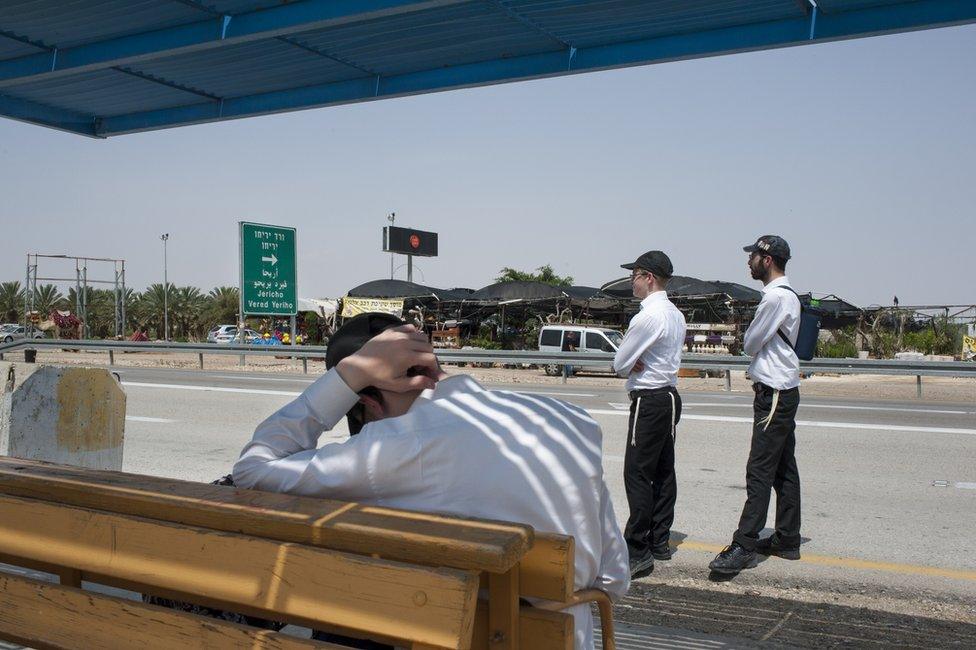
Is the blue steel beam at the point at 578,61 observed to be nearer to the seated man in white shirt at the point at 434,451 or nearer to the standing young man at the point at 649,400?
the standing young man at the point at 649,400

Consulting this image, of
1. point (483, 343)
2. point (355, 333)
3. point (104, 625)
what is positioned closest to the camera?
point (104, 625)

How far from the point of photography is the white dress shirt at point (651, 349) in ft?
17.6

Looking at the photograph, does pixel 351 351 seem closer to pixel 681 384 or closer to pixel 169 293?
pixel 681 384

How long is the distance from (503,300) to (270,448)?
96.5 feet

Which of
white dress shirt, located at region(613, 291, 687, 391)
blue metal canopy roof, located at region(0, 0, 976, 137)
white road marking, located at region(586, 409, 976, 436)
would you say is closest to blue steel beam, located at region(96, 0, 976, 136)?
blue metal canopy roof, located at region(0, 0, 976, 137)

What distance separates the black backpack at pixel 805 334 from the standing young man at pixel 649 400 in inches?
25.2

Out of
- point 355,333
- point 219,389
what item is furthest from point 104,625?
point 219,389

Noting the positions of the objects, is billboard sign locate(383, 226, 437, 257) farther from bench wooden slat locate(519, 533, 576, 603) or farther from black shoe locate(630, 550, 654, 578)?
bench wooden slat locate(519, 533, 576, 603)

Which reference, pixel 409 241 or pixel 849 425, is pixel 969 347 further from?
pixel 409 241

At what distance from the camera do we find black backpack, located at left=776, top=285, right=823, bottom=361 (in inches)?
207

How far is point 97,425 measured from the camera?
5480 mm

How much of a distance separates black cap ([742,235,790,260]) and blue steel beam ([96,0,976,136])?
1.23 m

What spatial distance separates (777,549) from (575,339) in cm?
1920

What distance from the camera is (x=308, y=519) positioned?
2.03m
